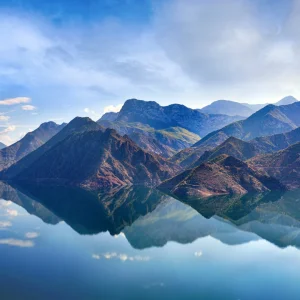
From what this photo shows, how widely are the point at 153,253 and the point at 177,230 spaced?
36342 millimetres

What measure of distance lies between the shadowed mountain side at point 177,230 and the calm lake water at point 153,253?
41cm

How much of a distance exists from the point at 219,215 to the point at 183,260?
7213 centimetres

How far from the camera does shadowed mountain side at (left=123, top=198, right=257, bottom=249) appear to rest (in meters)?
112

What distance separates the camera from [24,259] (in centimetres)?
9212

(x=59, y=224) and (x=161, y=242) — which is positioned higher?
(x=59, y=224)

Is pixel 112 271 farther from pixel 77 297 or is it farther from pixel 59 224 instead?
pixel 59 224

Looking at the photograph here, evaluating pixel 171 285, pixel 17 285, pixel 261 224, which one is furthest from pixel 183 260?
pixel 261 224

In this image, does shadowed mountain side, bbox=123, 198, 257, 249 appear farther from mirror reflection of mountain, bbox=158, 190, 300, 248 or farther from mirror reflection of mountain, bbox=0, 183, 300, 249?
mirror reflection of mountain, bbox=158, 190, 300, 248

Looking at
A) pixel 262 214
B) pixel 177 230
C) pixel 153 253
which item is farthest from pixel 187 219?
pixel 153 253

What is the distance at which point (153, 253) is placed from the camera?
9588 cm

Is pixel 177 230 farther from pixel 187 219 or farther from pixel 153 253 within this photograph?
pixel 153 253

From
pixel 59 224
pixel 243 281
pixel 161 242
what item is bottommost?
pixel 243 281

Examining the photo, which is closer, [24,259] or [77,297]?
[77,297]

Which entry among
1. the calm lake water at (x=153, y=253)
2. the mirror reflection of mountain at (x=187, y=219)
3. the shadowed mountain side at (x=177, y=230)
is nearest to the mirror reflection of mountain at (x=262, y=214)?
the mirror reflection of mountain at (x=187, y=219)
